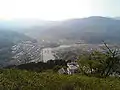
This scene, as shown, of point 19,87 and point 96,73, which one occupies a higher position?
point 19,87

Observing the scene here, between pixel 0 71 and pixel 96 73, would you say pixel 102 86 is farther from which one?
pixel 96 73

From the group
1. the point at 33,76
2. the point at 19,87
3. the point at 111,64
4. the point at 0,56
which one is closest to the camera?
the point at 19,87

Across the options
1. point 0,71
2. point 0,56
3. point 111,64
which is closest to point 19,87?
point 0,71

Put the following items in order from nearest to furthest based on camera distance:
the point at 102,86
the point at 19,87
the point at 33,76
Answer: the point at 19,87
the point at 102,86
the point at 33,76

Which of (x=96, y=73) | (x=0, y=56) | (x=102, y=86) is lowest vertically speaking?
(x=0, y=56)

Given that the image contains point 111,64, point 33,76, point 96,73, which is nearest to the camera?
point 33,76

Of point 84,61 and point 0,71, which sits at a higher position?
point 0,71

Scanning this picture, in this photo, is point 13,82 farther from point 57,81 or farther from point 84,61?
point 84,61

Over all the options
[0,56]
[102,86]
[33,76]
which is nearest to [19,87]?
[33,76]

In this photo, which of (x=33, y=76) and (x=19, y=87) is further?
(x=33, y=76)
